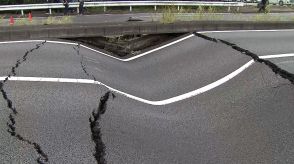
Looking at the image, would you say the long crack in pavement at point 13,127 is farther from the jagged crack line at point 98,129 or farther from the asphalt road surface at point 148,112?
the jagged crack line at point 98,129

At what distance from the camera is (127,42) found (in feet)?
38.1

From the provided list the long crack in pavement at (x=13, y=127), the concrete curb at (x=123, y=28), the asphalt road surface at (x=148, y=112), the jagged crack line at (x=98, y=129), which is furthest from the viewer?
the concrete curb at (x=123, y=28)

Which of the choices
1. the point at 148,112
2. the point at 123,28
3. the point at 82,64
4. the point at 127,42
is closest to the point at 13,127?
the point at 148,112

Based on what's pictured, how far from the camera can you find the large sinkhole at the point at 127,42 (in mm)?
11250

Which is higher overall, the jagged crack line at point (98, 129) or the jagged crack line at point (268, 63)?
the jagged crack line at point (268, 63)

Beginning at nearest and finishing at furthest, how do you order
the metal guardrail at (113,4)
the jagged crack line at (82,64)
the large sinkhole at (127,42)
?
the jagged crack line at (82,64), the large sinkhole at (127,42), the metal guardrail at (113,4)

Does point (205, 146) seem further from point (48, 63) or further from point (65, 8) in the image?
point (65, 8)

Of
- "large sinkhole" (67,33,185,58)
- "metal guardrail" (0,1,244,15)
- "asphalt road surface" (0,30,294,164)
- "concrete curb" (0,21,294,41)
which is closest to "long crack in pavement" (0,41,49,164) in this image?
"asphalt road surface" (0,30,294,164)

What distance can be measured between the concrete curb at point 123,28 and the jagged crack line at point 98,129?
5718 mm

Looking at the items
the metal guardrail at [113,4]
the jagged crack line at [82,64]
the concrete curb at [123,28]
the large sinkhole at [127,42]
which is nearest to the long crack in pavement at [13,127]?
the jagged crack line at [82,64]

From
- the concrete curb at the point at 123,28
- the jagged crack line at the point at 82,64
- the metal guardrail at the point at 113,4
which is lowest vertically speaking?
the jagged crack line at the point at 82,64

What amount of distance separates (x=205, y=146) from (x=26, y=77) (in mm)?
3215

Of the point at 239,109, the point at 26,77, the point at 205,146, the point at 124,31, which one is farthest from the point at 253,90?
the point at 124,31

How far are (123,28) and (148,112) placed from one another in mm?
6485
